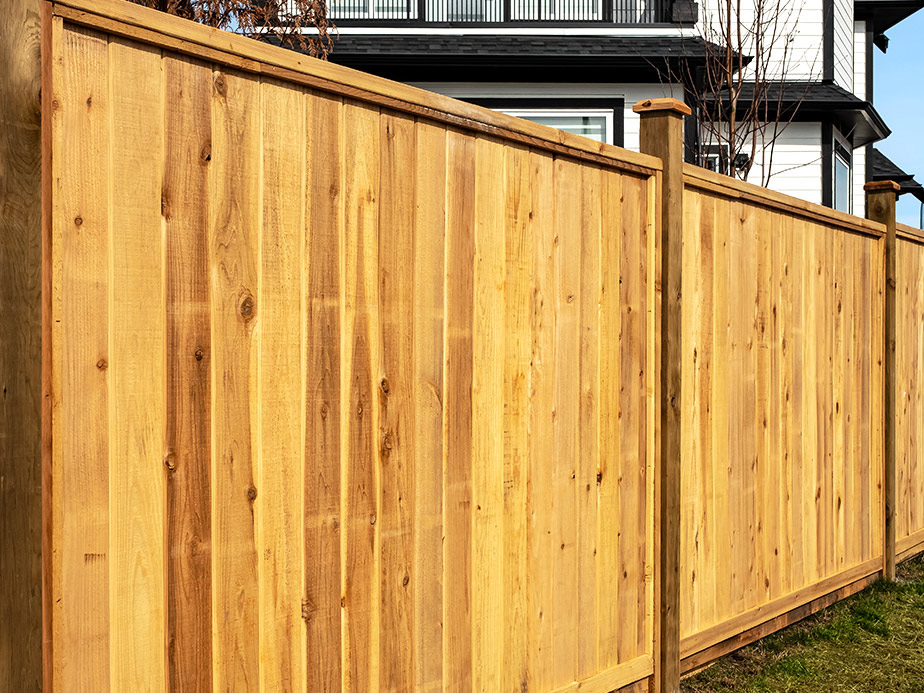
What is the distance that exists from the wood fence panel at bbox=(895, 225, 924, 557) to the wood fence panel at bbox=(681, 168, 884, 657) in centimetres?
40

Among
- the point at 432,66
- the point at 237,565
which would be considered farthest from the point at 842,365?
the point at 432,66

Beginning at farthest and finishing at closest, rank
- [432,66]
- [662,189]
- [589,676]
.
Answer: [432,66]
[662,189]
[589,676]

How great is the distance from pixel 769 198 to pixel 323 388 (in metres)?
2.74

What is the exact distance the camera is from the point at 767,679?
3.96 metres

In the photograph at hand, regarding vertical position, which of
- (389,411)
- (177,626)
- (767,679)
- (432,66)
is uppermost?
(432,66)

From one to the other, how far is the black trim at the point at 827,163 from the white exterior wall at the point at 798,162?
54 millimetres

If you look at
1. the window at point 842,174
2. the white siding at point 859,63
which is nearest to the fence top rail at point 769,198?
the window at point 842,174

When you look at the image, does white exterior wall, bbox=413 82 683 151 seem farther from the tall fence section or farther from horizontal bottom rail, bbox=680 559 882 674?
the tall fence section

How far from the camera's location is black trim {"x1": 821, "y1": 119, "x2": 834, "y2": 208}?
13.4 meters

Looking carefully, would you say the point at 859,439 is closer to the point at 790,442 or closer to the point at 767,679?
the point at 790,442

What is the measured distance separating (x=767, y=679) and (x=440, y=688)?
1.91 meters

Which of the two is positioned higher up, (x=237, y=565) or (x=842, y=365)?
(x=842, y=365)

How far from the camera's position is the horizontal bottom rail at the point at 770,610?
3.83m

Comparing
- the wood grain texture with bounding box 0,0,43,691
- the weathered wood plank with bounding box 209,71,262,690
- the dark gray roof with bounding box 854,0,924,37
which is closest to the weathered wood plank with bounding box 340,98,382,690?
the weathered wood plank with bounding box 209,71,262,690
